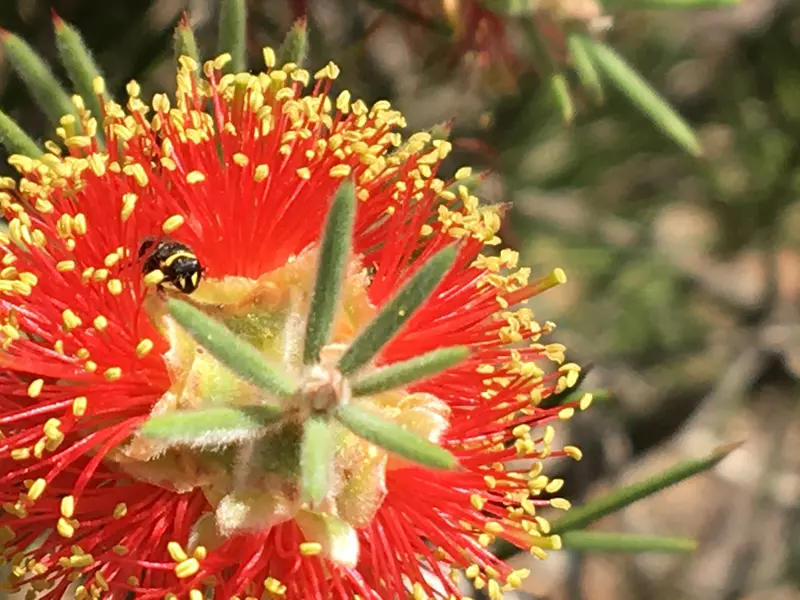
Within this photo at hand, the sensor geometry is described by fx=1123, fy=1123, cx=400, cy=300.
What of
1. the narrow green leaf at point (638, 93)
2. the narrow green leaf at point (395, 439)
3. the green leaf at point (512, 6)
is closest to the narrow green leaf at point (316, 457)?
the narrow green leaf at point (395, 439)

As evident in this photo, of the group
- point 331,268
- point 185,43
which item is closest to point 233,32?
point 185,43

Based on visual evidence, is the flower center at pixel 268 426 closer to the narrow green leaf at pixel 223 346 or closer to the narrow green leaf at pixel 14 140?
the narrow green leaf at pixel 223 346

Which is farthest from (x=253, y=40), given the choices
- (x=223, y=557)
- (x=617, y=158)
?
(x=617, y=158)

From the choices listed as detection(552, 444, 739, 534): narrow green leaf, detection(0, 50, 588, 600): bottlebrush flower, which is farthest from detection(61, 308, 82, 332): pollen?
detection(552, 444, 739, 534): narrow green leaf

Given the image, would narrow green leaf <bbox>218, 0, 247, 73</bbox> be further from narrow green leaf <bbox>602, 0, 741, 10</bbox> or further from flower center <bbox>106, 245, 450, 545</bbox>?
narrow green leaf <bbox>602, 0, 741, 10</bbox>

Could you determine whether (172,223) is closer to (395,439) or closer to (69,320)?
(69,320)

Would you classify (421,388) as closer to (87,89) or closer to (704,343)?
(87,89)

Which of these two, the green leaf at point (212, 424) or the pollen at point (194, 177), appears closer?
the green leaf at point (212, 424)
